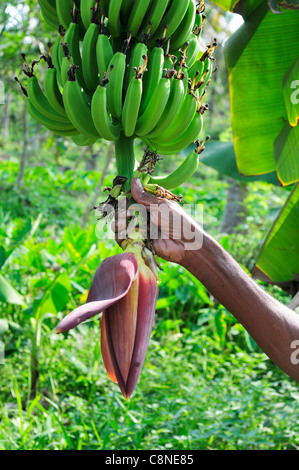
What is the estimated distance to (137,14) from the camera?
2.56ft

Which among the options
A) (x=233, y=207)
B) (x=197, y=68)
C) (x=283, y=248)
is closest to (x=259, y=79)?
(x=283, y=248)

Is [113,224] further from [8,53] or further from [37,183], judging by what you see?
[37,183]

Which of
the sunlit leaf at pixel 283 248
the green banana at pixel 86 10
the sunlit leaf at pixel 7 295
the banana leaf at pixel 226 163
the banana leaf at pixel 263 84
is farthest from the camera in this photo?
the banana leaf at pixel 226 163

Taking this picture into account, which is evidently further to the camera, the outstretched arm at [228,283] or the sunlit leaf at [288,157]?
the sunlit leaf at [288,157]

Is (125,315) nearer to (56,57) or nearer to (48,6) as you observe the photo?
(56,57)

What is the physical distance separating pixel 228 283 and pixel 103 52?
1.56 ft

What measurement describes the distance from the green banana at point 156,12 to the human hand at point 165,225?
0.31m

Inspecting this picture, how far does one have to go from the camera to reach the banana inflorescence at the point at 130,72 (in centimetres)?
76

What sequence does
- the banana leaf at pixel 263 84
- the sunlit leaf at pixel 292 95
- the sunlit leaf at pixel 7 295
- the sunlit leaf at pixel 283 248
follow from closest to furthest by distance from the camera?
the sunlit leaf at pixel 292 95, the banana leaf at pixel 263 84, the sunlit leaf at pixel 283 248, the sunlit leaf at pixel 7 295

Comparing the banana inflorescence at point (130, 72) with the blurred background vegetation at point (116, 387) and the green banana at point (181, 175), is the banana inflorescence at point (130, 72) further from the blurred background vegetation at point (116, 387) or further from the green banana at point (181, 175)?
the blurred background vegetation at point (116, 387)

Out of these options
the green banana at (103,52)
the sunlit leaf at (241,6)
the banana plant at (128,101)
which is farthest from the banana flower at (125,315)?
the sunlit leaf at (241,6)

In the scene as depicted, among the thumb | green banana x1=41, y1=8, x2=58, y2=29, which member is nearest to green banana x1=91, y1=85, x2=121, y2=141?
the thumb

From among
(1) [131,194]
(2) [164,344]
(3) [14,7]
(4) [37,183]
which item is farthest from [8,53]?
(1) [131,194]
